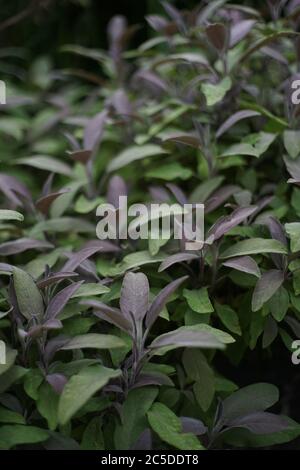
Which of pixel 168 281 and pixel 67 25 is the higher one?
pixel 67 25

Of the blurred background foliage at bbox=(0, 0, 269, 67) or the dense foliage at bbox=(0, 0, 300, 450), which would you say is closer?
the dense foliage at bbox=(0, 0, 300, 450)

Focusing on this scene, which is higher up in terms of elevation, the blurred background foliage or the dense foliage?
the blurred background foliage

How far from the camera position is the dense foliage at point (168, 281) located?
92cm

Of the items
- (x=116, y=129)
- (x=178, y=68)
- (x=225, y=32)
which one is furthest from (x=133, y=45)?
(x=225, y=32)

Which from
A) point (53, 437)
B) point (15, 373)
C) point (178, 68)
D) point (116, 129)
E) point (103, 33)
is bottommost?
point (53, 437)

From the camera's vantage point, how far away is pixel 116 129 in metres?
1.66

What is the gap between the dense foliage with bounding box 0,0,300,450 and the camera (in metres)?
0.92

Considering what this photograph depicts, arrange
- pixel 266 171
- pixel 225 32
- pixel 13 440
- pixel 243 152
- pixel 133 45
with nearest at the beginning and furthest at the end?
pixel 13 440 → pixel 243 152 → pixel 225 32 → pixel 266 171 → pixel 133 45

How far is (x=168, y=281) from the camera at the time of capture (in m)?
1.15

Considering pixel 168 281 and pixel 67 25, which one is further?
pixel 67 25

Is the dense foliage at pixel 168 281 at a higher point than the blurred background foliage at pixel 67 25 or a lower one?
lower

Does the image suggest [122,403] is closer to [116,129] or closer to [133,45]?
[116,129]

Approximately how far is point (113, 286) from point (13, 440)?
0.34 meters

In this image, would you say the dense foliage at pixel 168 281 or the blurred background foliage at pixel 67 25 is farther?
the blurred background foliage at pixel 67 25
